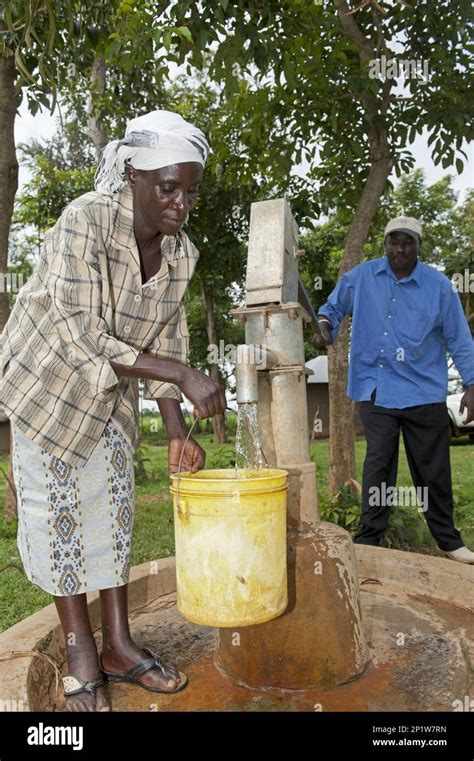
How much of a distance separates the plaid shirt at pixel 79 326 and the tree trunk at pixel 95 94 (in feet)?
15.2

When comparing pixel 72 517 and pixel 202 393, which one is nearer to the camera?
pixel 202 393

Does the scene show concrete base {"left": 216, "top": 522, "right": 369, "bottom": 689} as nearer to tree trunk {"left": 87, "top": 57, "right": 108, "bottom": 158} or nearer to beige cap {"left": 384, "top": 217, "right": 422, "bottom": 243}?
beige cap {"left": 384, "top": 217, "right": 422, "bottom": 243}

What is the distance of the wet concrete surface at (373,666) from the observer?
6.13 feet

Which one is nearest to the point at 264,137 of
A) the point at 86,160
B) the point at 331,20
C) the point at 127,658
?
the point at 331,20

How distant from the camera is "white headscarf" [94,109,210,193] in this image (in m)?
1.75

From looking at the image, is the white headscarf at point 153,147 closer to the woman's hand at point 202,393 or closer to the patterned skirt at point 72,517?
the woman's hand at point 202,393

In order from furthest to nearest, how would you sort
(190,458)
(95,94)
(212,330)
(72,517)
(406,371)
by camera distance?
(212,330) < (95,94) < (406,371) < (190,458) < (72,517)

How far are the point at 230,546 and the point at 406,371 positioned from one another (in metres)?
1.83

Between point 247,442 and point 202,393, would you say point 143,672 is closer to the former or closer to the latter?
point 247,442

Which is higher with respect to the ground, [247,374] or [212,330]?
[212,330]

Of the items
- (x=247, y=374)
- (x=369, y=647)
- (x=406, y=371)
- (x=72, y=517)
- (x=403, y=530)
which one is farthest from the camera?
(x=403, y=530)

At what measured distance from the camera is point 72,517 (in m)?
1.90

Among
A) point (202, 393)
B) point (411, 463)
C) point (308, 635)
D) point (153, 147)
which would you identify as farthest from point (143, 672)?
point (411, 463)

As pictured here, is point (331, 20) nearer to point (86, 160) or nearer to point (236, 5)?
point (236, 5)
